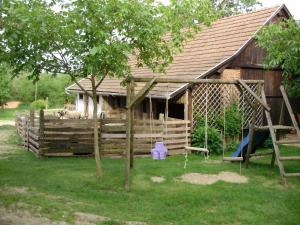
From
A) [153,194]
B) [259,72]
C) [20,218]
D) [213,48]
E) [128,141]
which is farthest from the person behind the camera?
[259,72]

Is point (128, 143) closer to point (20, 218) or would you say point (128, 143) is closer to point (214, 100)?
point (20, 218)

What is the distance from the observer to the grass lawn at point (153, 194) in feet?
23.4

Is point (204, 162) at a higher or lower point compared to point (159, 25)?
lower

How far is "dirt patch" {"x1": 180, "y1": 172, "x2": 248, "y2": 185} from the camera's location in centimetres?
982

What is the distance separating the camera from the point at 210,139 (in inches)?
551

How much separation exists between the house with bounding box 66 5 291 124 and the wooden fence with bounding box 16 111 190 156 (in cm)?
121

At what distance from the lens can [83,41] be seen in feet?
29.5

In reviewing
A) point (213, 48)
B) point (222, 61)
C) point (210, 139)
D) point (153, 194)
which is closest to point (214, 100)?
point (222, 61)

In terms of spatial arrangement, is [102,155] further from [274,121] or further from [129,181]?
[274,121]

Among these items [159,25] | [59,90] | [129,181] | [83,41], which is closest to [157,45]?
[159,25]

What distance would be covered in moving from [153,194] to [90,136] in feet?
18.0

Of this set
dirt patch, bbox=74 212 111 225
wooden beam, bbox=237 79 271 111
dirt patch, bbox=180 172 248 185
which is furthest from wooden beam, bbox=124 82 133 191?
wooden beam, bbox=237 79 271 111

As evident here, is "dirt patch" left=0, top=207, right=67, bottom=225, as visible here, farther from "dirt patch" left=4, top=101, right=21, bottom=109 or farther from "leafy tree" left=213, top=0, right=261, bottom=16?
"dirt patch" left=4, top=101, right=21, bottom=109

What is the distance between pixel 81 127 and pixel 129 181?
16.0 ft
